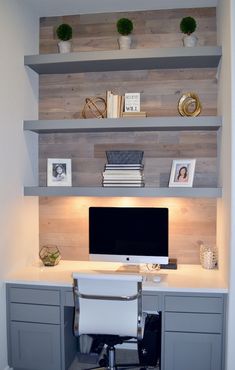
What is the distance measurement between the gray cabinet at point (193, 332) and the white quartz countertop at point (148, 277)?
0.06 metres

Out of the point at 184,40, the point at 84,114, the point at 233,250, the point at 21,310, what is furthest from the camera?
the point at 84,114

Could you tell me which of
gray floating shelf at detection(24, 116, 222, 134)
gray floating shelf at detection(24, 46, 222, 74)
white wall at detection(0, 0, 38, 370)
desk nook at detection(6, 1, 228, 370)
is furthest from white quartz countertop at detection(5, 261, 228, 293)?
gray floating shelf at detection(24, 46, 222, 74)

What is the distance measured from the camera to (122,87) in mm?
2916

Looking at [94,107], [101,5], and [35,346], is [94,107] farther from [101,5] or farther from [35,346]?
[35,346]

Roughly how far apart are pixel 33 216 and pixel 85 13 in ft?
5.69

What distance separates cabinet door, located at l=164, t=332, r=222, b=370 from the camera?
2.29 m

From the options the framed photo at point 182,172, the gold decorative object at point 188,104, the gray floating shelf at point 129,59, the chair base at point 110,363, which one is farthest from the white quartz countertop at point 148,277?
the gray floating shelf at point 129,59

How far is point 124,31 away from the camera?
8.79 ft

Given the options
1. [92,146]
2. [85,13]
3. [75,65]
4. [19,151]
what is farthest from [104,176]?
[85,13]

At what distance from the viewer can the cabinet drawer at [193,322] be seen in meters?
2.29

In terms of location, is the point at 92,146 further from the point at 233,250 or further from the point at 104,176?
the point at 233,250

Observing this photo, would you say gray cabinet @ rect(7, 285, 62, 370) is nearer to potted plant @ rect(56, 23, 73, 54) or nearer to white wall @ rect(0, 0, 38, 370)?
white wall @ rect(0, 0, 38, 370)

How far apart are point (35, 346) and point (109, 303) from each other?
73 centimetres

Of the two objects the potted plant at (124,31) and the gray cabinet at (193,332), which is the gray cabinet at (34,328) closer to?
the gray cabinet at (193,332)
